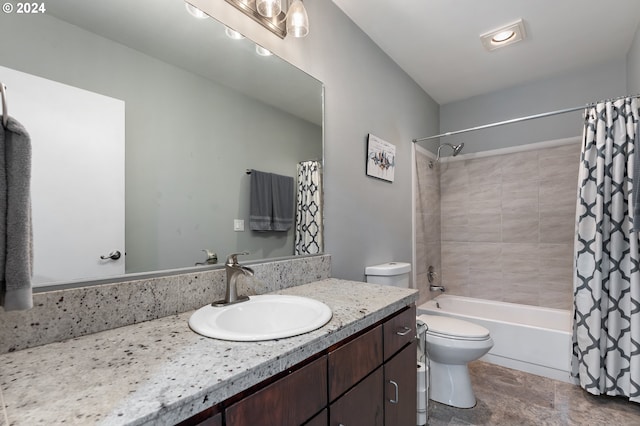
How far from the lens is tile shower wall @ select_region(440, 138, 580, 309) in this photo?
2.60m

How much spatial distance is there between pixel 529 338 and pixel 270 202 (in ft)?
7.32

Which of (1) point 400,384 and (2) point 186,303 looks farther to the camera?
(1) point 400,384

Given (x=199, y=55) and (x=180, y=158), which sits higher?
(x=199, y=55)

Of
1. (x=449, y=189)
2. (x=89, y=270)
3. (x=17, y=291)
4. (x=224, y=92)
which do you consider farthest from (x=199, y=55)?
(x=449, y=189)

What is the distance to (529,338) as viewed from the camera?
2.23 meters

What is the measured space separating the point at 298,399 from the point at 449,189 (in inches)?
116

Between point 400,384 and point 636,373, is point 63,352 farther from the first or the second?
point 636,373

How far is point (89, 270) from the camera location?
0.85m

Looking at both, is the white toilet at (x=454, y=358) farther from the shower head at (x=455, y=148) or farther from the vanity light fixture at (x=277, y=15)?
the vanity light fixture at (x=277, y=15)

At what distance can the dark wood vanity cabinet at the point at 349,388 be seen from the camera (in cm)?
66

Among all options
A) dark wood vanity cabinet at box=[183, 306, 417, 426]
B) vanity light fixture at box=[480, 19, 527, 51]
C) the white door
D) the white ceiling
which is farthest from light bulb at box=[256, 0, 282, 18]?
vanity light fixture at box=[480, 19, 527, 51]

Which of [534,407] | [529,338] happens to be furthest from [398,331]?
[529,338]

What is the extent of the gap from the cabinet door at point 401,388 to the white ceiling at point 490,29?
76.4 inches

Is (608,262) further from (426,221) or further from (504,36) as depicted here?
(504,36)
